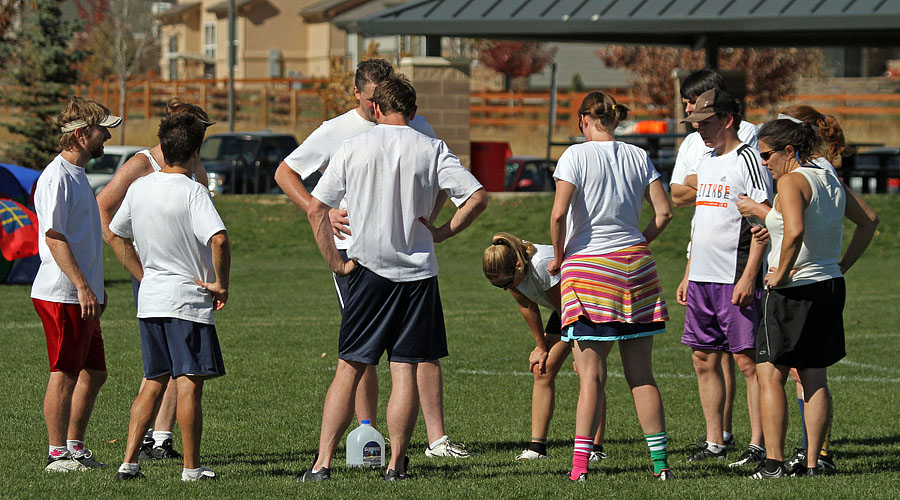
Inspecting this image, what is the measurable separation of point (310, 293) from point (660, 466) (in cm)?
1074

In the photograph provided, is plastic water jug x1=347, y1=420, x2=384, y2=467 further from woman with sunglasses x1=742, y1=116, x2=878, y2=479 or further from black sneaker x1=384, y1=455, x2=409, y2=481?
woman with sunglasses x1=742, y1=116, x2=878, y2=479

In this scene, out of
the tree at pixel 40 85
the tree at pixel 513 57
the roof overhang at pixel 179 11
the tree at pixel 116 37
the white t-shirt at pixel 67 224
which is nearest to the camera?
the white t-shirt at pixel 67 224

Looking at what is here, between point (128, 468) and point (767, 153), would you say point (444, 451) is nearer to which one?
point (128, 468)

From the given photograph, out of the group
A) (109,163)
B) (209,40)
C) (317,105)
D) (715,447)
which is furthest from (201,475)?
(209,40)

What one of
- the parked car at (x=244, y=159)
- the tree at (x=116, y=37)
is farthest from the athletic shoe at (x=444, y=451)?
the tree at (x=116, y=37)

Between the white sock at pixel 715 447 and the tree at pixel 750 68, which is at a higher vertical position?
the tree at pixel 750 68

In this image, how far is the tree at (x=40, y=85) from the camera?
33094 mm

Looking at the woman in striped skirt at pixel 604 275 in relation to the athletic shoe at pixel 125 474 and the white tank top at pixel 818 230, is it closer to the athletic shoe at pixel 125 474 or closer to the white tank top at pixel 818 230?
the white tank top at pixel 818 230

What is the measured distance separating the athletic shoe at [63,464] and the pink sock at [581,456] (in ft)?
7.85

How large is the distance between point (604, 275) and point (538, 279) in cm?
51

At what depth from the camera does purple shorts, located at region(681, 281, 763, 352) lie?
23.3ft

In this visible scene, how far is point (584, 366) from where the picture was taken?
250 inches

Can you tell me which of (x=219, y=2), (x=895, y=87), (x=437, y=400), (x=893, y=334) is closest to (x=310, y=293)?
(x=893, y=334)

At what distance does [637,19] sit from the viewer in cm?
2248
